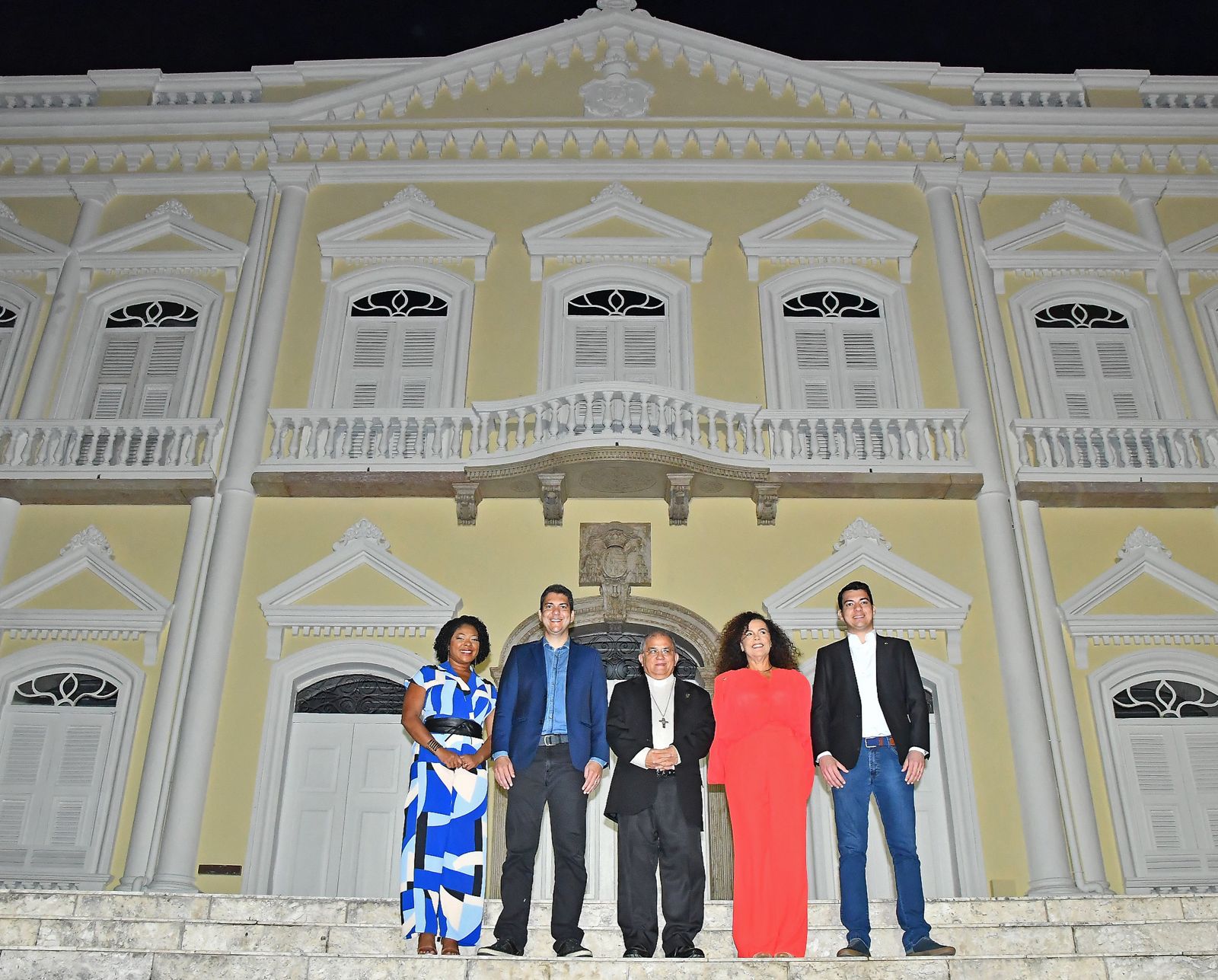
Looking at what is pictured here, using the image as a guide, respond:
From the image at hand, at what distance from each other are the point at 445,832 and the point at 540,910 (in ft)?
2.92

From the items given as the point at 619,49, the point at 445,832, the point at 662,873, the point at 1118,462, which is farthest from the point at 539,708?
the point at 619,49

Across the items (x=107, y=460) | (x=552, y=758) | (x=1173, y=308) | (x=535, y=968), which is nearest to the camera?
(x=535, y=968)

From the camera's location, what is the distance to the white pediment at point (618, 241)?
12547 millimetres

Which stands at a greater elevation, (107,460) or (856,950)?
(107,460)

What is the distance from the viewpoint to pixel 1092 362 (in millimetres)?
12195

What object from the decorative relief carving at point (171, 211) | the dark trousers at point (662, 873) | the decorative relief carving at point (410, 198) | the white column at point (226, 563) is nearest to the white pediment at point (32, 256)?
the decorative relief carving at point (171, 211)

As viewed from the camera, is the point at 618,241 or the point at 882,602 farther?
the point at 618,241

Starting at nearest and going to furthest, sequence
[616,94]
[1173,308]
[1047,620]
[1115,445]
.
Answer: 1. [1047,620]
2. [1115,445]
3. [1173,308]
4. [616,94]

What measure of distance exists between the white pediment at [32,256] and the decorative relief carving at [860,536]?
8.63 meters

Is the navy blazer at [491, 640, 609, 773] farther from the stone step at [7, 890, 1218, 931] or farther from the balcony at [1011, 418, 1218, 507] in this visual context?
the balcony at [1011, 418, 1218, 507]

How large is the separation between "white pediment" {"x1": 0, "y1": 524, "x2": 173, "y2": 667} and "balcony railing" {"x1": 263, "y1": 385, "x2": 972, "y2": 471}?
5.50ft

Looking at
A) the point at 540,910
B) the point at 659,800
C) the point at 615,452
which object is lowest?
the point at 540,910

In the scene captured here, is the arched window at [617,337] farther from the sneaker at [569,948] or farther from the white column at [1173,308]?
the sneaker at [569,948]

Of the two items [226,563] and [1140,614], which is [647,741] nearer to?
[226,563]
